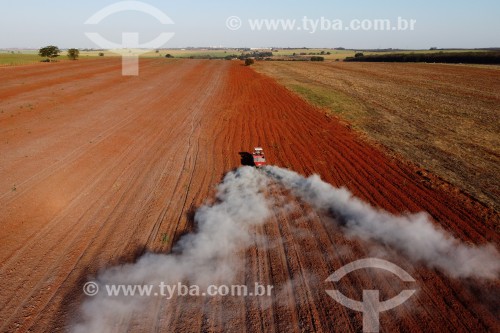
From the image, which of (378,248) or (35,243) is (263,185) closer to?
(378,248)

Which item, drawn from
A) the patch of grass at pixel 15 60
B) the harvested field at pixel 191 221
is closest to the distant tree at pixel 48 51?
the patch of grass at pixel 15 60

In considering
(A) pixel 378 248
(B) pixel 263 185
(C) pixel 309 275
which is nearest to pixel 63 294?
(C) pixel 309 275

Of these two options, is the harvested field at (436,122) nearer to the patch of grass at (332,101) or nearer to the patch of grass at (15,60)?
the patch of grass at (332,101)

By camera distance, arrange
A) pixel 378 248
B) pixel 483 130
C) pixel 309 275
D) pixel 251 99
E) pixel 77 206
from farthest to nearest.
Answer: pixel 251 99 < pixel 483 130 < pixel 77 206 < pixel 378 248 < pixel 309 275

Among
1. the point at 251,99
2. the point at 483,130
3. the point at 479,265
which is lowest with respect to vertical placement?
the point at 479,265

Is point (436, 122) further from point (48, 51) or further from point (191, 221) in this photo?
point (48, 51)

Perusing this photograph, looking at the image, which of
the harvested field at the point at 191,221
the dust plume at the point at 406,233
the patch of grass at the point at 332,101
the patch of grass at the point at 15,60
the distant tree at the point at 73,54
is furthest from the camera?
the distant tree at the point at 73,54
